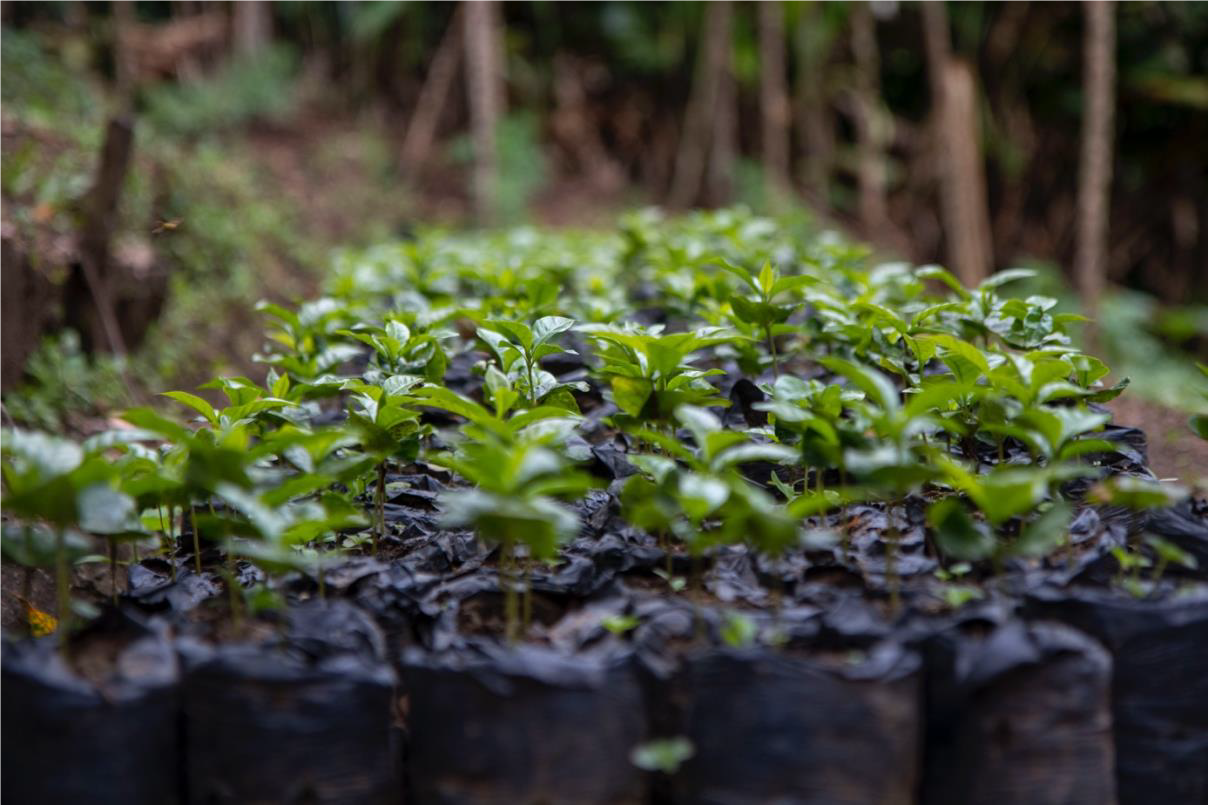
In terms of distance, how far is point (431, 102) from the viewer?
10.4 meters

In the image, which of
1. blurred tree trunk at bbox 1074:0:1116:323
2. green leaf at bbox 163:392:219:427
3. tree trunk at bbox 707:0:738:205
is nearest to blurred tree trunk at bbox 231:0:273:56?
tree trunk at bbox 707:0:738:205

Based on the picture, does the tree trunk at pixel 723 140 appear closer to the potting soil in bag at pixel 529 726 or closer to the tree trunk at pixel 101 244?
the tree trunk at pixel 101 244

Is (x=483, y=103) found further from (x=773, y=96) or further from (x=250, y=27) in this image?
(x=250, y=27)

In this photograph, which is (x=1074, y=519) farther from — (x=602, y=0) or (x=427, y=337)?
(x=602, y=0)

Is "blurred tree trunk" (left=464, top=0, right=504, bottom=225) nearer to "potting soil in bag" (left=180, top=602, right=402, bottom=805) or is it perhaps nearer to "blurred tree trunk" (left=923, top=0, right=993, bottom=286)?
"blurred tree trunk" (left=923, top=0, right=993, bottom=286)

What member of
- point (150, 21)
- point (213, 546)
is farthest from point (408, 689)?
point (150, 21)

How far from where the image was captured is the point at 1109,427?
230 cm

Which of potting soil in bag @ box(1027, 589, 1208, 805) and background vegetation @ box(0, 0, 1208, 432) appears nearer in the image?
potting soil in bag @ box(1027, 589, 1208, 805)

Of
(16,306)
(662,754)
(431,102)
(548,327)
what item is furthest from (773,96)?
(662,754)

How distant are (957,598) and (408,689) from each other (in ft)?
2.73

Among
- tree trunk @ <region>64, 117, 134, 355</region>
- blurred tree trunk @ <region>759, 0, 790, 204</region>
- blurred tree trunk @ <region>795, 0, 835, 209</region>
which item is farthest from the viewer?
blurred tree trunk @ <region>795, 0, 835, 209</region>

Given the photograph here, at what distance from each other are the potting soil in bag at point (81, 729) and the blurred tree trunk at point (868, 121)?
9667mm

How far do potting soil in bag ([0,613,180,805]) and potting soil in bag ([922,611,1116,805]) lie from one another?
43.5 inches

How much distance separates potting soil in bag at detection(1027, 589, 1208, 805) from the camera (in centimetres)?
151
